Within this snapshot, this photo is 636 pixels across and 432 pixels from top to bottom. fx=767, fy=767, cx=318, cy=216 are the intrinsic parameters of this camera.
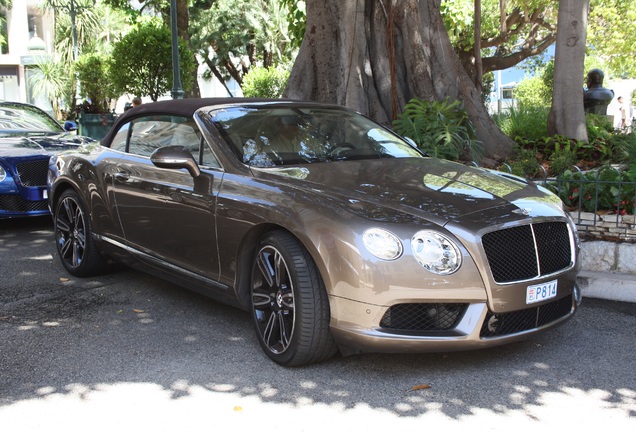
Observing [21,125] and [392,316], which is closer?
[392,316]

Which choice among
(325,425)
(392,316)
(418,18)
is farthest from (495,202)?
(418,18)

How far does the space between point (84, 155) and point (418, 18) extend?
19.6 ft

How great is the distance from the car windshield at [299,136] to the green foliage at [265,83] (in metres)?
25.1

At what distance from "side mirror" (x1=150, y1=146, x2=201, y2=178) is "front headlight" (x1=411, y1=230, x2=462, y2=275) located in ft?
5.55

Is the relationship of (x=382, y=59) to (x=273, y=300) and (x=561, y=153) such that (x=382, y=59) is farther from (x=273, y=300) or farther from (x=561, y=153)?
(x=273, y=300)

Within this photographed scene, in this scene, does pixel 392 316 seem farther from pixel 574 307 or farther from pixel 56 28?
pixel 56 28

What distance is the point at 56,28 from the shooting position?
4272 cm

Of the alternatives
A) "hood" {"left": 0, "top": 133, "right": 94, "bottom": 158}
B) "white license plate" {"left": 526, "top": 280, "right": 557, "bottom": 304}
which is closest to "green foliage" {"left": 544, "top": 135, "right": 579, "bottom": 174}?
"white license plate" {"left": 526, "top": 280, "right": 557, "bottom": 304}

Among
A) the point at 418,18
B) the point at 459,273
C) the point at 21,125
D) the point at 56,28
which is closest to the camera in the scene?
the point at 459,273

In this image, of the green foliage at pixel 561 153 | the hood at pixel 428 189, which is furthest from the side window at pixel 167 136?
the green foliage at pixel 561 153

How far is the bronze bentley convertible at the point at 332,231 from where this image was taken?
4008mm

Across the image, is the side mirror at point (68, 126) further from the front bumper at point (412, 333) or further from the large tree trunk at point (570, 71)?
the front bumper at point (412, 333)

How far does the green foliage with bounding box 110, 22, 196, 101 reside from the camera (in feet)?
54.5

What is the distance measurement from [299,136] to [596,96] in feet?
33.4
